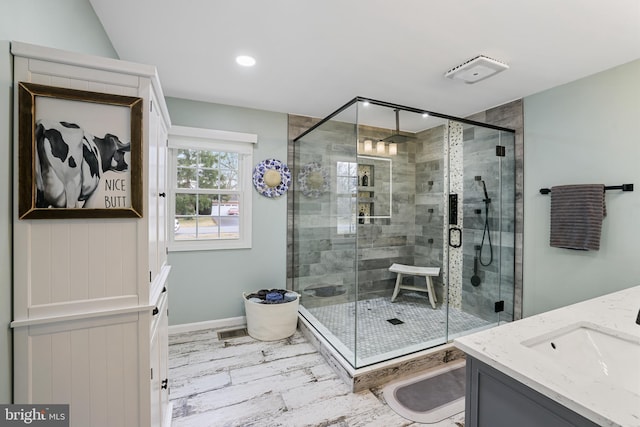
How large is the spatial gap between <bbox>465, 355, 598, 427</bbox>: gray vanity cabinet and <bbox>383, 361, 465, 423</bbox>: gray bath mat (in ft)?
3.37

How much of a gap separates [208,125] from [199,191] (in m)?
0.73

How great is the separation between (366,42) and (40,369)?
7.68 feet

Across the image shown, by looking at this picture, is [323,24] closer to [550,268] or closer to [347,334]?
[347,334]

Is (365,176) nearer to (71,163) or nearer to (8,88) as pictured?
(71,163)

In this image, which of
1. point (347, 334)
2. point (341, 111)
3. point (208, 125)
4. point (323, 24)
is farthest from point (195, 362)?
point (323, 24)

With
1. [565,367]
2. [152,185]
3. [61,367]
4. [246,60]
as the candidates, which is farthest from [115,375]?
[246,60]

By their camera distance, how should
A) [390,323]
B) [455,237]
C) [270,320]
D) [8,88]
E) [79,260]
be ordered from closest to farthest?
[8,88], [79,260], [270,320], [390,323], [455,237]

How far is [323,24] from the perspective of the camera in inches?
68.2

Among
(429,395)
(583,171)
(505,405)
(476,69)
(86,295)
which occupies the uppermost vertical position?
(476,69)

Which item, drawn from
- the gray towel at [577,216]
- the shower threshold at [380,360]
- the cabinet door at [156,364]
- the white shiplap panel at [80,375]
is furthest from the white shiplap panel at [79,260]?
the gray towel at [577,216]

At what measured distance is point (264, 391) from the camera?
2.07m

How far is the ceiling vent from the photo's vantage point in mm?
2090

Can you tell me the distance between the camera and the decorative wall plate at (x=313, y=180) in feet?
10.7

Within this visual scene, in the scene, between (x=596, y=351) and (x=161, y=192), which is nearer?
(x=596, y=351)
